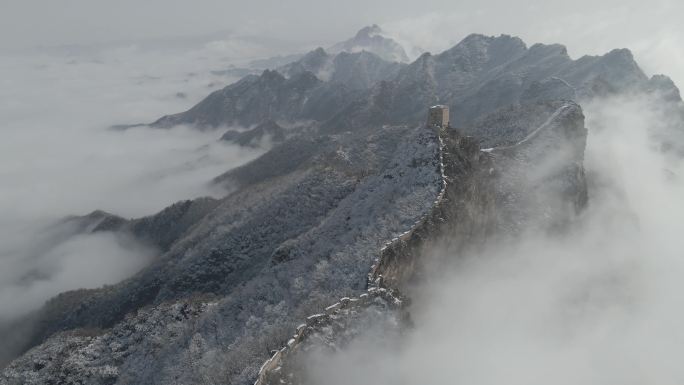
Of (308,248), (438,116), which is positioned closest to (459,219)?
(438,116)

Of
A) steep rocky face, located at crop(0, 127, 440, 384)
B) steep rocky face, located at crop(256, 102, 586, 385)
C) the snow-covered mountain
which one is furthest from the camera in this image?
the snow-covered mountain

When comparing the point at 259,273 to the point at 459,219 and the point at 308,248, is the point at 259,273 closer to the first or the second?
the point at 308,248

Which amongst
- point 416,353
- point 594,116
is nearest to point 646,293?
point 594,116

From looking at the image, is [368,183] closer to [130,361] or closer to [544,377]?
[544,377]

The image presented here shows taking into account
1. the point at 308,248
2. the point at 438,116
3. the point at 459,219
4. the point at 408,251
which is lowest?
the point at 308,248

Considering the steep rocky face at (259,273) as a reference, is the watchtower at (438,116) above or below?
above

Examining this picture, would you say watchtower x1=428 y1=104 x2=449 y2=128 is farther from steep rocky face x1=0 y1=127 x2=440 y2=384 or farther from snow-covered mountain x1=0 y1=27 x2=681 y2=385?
steep rocky face x1=0 y1=127 x2=440 y2=384

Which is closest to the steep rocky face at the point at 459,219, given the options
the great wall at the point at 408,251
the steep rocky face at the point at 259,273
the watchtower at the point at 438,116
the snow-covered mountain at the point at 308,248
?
the great wall at the point at 408,251

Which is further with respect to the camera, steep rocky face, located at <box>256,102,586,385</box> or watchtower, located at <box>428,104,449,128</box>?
watchtower, located at <box>428,104,449,128</box>

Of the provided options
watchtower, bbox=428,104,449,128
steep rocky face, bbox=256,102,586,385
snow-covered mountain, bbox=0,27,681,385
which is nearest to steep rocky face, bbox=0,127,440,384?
snow-covered mountain, bbox=0,27,681,385

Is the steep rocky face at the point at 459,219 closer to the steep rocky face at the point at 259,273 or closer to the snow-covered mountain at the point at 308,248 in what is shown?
the snow-covered mountain at the point at 308,248

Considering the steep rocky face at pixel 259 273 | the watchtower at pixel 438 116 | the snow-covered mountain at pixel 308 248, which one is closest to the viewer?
the steep rocky face at pixel 259 273
